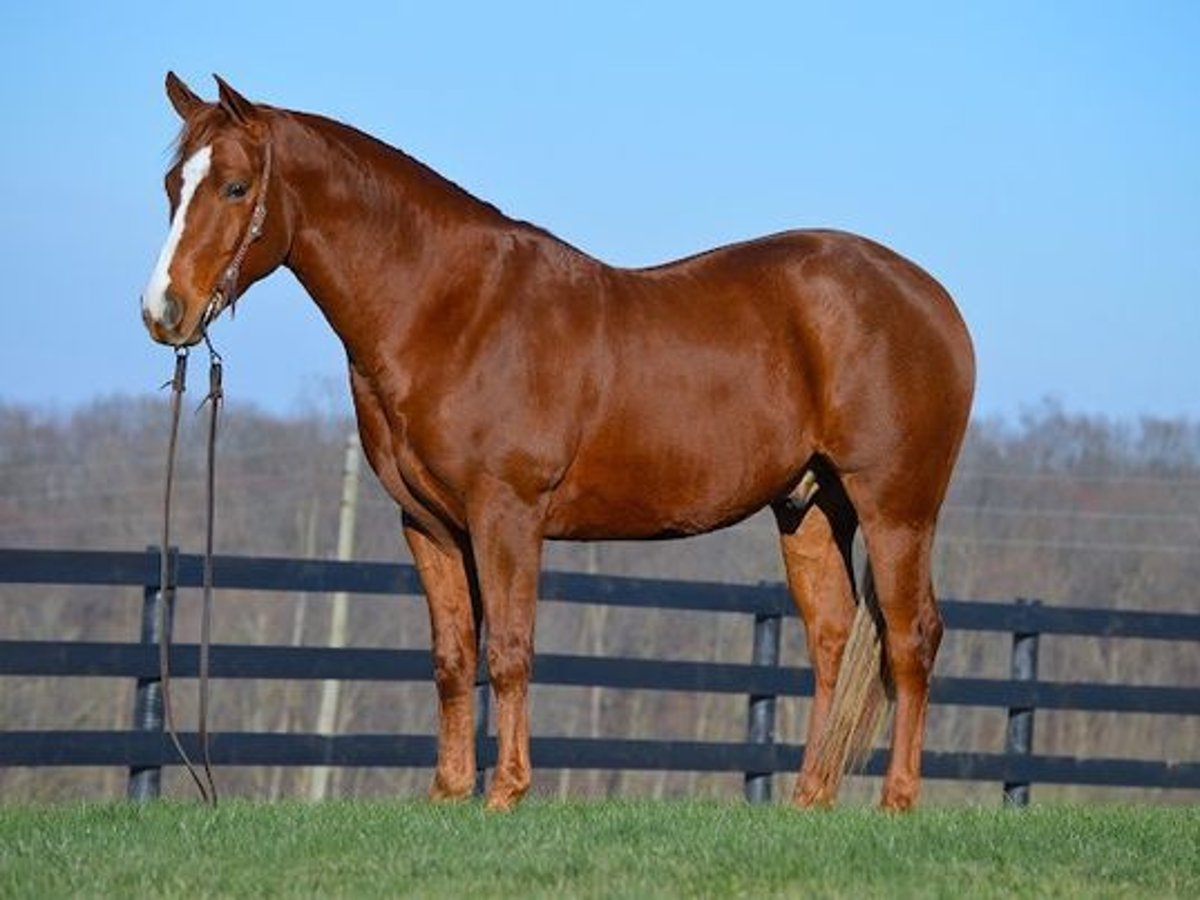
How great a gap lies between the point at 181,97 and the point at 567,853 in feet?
10.1

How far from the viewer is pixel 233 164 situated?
776 cm

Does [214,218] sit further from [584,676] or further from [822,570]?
[584,676]

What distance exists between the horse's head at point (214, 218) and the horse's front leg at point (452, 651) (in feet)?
3.94

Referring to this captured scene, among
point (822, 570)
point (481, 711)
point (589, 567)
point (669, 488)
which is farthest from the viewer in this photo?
point (589, 567)

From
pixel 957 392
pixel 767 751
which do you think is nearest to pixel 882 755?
pixel 767 751

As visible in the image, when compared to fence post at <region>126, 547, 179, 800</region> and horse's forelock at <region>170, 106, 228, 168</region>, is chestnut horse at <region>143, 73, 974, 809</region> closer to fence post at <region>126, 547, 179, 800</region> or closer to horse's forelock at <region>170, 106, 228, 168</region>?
horse's forelock at <region>170, 106, 228, 168</region>

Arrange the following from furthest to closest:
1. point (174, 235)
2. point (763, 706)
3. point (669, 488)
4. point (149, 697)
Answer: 1. point (763, 706)
2. point (149, 697)
3. point (669, 488)
4. point (174, 235)

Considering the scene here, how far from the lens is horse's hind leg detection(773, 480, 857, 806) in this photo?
9.11 meters

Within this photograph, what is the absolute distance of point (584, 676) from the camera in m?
11.9

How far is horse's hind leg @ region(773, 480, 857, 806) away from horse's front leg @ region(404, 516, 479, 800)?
1441mm

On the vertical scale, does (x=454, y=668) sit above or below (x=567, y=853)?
above

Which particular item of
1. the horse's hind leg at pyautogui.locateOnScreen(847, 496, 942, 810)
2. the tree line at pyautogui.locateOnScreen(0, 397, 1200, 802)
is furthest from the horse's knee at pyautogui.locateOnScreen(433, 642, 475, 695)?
the tree line at pyautogui.locateOnScreen(0, 397, 1200, 802)

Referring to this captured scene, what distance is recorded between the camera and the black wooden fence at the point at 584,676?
405 inches

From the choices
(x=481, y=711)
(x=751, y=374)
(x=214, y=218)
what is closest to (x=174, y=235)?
(x=214, y=218)
